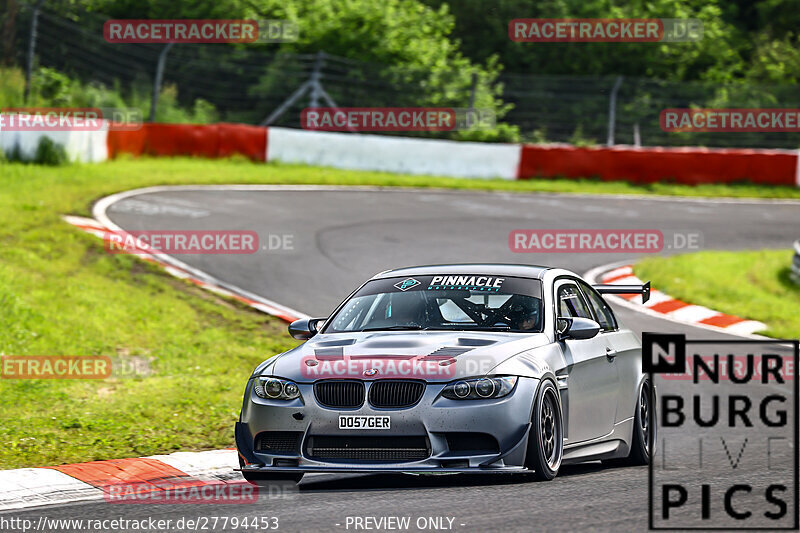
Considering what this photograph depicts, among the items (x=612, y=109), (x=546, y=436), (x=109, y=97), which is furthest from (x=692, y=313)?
(x=109, y=97)

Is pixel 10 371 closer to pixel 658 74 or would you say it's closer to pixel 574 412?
pixel 574 412

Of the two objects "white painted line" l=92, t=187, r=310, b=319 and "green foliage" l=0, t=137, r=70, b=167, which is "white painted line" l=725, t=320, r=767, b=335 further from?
"green foliage" l=0, t=137, r=70, b=167

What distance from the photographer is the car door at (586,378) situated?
756 centimetres

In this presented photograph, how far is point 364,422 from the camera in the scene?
671 centimetres

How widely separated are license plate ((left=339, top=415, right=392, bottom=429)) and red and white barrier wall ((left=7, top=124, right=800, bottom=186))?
21.7 metres

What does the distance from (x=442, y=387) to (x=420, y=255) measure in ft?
35.5

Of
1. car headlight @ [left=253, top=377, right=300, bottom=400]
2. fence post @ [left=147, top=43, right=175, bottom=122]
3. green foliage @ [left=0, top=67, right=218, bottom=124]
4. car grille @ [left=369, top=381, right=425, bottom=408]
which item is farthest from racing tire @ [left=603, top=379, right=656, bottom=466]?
fence post @ [left=147, top=43, right=175, bottom=122]

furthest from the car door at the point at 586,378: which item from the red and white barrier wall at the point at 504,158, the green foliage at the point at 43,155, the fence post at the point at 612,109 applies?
the fence post at the point at 612,109

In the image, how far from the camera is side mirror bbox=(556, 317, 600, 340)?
7523 millimetres

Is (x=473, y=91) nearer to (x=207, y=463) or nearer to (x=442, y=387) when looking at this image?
(x=207, y=463)

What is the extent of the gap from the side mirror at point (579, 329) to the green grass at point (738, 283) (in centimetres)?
761

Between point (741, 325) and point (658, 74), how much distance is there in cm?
2887

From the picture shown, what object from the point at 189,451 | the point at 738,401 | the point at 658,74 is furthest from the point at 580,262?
the point at 658,74

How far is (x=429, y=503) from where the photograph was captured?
20.4 feet
